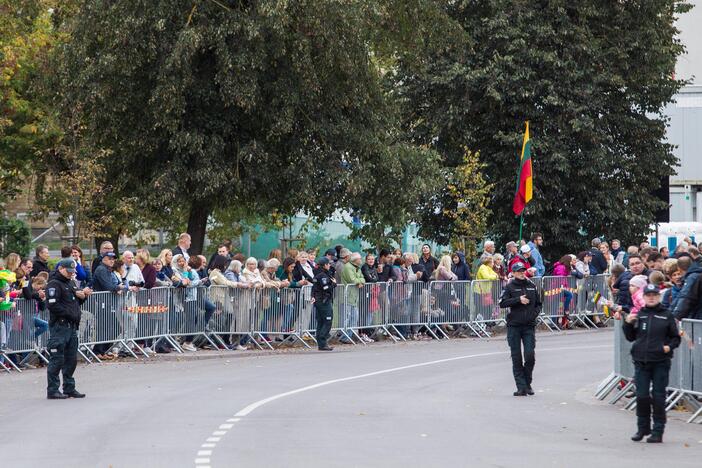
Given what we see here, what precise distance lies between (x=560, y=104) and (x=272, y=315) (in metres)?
18.5

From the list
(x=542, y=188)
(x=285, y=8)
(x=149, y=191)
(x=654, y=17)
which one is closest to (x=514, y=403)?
(x=285, y=8)

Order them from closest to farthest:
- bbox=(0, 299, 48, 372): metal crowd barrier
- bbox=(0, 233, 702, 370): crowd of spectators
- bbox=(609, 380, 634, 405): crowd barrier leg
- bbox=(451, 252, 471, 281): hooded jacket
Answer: bbox=(0, 233, 702, 370): crowd of spectators, bbox=(609, 380, 634, 405): crowd barrier leg, bbox=(0, 299, 48, 372): metal crowd barrier, bbox=(451, 252, 471, 281): hooded jacket

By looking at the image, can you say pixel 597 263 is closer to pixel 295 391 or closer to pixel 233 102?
pixel 233 102

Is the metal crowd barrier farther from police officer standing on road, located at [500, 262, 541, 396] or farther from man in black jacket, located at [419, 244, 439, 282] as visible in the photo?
man in black jacket, located at [419, 244, 439, 282]

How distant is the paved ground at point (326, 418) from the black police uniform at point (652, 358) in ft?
1.21

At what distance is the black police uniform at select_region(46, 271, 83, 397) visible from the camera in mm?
17453

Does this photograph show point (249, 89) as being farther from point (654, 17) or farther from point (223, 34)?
point (654, 17)

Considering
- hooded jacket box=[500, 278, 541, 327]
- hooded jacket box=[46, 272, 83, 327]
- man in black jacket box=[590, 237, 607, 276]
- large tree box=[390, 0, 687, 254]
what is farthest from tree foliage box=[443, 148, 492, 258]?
hooded jacket box=[46, 272, 83, 327]

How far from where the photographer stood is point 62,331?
1770 centimetres

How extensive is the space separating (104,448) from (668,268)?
26.5 ft

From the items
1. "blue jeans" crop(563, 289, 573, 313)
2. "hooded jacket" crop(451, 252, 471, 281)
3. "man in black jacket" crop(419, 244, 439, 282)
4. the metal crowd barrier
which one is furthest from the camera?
"blue jeans" crop(563, 289, 573, 313)

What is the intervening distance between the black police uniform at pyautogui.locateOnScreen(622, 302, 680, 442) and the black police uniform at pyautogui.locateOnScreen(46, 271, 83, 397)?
7510mm

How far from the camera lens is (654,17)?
43.7 metres

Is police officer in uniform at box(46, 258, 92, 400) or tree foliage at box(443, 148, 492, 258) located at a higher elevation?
tree foliage at box(443, 148, 492, 258)
